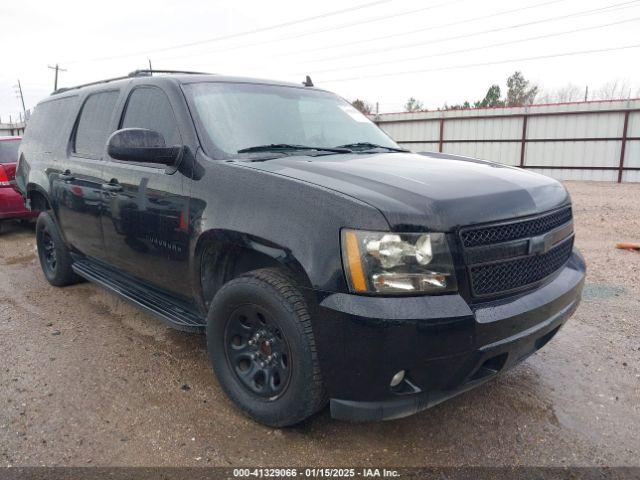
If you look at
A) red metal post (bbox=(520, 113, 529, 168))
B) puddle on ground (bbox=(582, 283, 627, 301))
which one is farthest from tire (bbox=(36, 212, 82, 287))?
red metal post (bbox=(520, 113, 529, 168))

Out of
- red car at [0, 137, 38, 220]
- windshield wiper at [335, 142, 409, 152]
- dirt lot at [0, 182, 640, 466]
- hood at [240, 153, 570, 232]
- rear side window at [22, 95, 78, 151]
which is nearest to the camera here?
hood at [240, 153, 570, 232]

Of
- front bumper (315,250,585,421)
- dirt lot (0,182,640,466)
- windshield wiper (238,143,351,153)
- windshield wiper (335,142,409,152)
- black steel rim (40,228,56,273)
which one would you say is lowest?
dirt lot (0,182,640,466)

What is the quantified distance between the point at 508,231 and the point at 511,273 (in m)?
0.20

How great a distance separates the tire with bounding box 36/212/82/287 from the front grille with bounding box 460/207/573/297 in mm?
3931

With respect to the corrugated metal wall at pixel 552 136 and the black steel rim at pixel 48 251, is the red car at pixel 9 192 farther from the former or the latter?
the corrugated metal wall at pixel 552 136

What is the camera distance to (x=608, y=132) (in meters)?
16.4

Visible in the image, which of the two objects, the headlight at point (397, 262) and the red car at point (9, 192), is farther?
the red car at point (9, 192)

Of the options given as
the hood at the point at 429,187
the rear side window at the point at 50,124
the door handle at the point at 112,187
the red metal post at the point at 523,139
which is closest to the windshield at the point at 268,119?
the hood at the point at 429,187

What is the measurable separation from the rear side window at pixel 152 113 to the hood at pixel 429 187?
2.61ft

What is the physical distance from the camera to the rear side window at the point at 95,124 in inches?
151

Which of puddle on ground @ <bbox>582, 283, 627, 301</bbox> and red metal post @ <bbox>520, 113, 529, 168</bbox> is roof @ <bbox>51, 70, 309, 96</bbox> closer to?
puddle on ground @ <bbox>582, 283, 627, 301</bbox>

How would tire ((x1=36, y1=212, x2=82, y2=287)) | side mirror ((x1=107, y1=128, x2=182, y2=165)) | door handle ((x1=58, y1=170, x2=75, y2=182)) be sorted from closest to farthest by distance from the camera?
side mirror ((x1=107, y1=128, x2=182, y2=165)), door handle ((x1=58, y1=170, x2=75, y2=182)), tire ((x1=36, y1=212, x2=82, y2=287))

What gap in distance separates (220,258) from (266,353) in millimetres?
622

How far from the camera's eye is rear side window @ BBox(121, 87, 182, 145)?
3.14 meters
